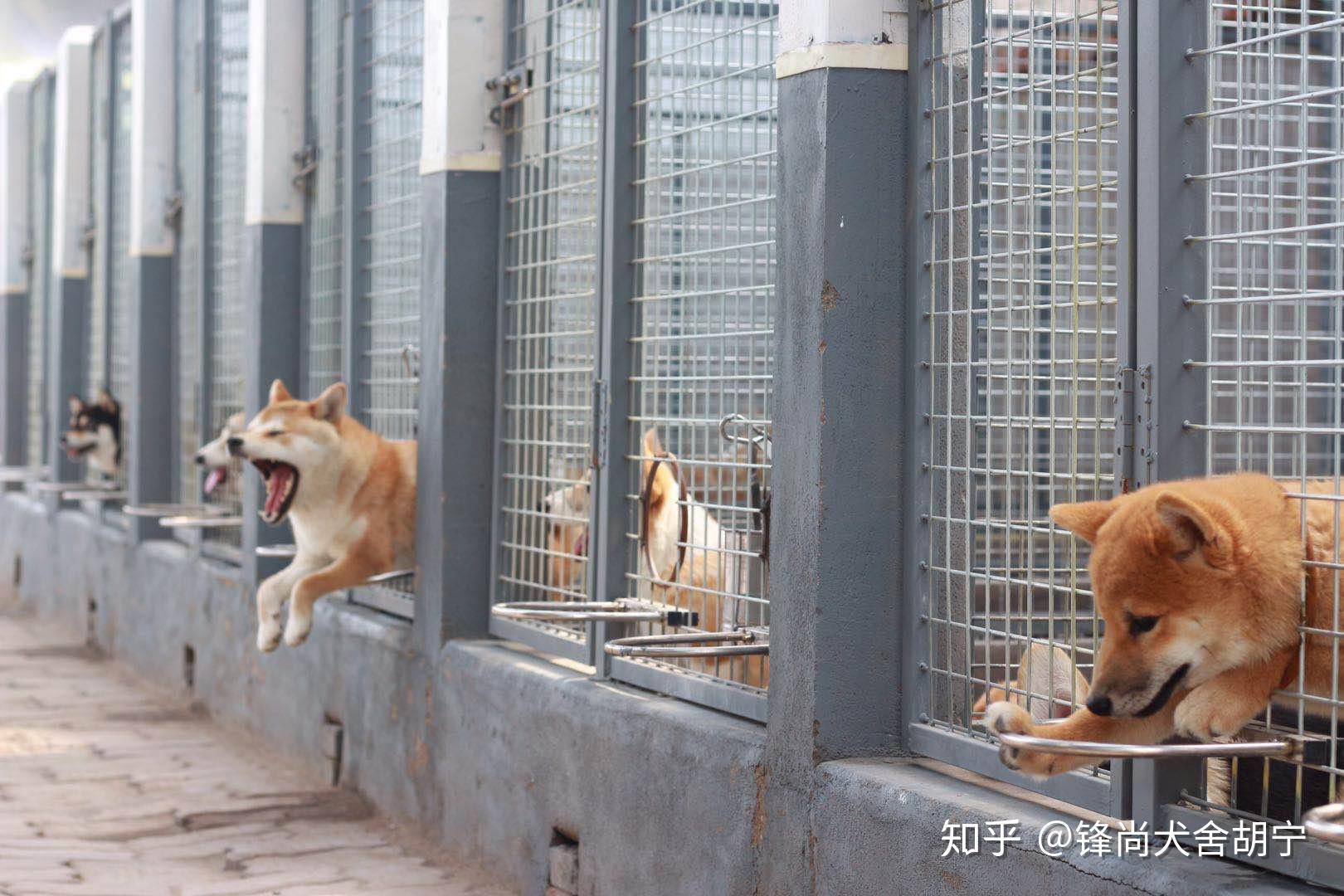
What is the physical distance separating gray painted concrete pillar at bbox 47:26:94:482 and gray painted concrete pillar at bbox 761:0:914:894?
37.9ft

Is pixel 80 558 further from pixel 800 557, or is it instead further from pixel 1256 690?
pixel 1256 690

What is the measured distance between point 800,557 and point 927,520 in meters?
0.31

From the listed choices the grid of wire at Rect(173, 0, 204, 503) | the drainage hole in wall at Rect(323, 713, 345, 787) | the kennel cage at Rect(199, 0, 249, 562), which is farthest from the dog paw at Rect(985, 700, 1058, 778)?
the grid of wire at Rect(173, 0, 204, 503)

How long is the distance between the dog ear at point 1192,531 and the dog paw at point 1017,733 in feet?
1.56

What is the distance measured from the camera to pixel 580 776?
17.3ft

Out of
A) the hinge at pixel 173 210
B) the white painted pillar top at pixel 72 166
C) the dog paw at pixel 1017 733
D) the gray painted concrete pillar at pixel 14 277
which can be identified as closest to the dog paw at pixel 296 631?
the dog paw at pixel 1017 733

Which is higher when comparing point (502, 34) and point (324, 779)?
point (502, 34)

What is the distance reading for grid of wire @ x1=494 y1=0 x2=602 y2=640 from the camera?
19.6 feet

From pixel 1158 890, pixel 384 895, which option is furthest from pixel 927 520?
pixel 384 895

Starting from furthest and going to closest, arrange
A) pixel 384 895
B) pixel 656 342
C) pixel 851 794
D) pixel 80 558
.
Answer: pixel 80 558, pixel 384 895, pixel 656 342, pixel 851 794

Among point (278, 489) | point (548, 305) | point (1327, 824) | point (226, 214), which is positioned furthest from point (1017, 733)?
point (226, 214)

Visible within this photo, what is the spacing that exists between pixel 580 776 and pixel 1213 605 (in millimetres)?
2744

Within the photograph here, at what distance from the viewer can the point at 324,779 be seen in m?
7.63

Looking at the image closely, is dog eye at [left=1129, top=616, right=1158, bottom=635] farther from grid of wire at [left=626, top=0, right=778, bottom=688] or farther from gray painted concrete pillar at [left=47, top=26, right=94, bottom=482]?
gray painted concrete pillar at [left=47, top=26, right=94, bottom=482]
